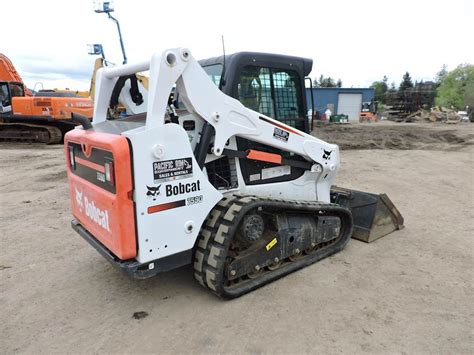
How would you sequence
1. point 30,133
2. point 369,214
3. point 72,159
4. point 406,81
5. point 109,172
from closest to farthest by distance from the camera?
1. point 109,172
2. point 72,159
3. point 369,214
4. point 30,133
5. point 406,81

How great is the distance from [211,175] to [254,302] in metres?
1.25

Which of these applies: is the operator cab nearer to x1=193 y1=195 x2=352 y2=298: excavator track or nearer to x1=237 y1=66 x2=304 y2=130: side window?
x1=237 y1=66 x2=304 y2=130: side window

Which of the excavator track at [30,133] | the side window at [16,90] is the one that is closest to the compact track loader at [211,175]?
the excavator track at [30,133]

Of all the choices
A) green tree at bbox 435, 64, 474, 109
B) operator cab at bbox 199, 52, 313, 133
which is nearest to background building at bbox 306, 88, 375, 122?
green tree at bbox 435, 64, 474, 109

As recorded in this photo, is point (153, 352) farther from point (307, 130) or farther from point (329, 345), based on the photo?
point (307, 130)

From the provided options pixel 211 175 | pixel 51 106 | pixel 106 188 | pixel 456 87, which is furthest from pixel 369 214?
pixel 456 87

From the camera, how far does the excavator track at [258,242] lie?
3.17 metres

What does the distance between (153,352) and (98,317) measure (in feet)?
2.41

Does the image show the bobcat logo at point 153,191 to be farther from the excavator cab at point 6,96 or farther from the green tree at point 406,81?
the green tree at point 406,81

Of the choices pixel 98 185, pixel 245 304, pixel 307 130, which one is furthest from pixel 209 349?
pixel 307 130

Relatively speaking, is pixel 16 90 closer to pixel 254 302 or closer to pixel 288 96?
pixel 288 96

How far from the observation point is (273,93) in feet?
13.0

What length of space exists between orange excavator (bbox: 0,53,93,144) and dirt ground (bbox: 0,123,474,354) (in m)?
9.78

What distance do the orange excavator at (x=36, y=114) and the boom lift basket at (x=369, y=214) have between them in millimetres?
12081
